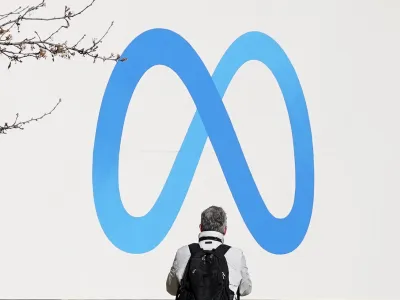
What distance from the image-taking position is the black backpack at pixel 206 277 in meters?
3.94

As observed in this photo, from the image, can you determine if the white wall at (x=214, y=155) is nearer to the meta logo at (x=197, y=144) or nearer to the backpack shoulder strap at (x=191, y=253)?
the meta logo at (x=197, y=144)

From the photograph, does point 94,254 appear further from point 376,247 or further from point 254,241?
point 376,247

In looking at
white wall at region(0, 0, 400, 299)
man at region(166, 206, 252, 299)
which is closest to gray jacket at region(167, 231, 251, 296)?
man at region(166, 206, 252, 299)

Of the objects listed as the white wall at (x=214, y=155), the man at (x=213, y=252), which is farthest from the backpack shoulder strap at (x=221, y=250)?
the white wall at (x=214, y=155)

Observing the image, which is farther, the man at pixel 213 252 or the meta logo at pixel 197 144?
the meta logo at pixel 197 144

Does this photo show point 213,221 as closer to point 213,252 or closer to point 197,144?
point 213,252

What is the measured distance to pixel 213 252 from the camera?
400 centimetres

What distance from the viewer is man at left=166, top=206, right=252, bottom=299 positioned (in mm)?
3996

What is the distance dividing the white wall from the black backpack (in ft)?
10.9

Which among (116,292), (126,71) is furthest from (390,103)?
(116,292)

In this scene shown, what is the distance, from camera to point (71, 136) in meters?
7.19

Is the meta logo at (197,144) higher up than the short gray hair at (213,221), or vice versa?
the meta logo at (197,144)

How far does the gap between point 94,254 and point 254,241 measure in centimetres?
126

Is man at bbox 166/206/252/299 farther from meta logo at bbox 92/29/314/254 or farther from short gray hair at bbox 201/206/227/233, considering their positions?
meta logo at bbox 92/29/314/254
